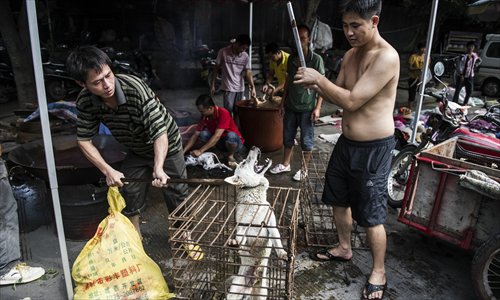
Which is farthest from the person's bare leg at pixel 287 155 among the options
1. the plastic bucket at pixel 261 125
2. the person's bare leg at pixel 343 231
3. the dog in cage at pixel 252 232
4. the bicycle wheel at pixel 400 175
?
the dog in cage at pixel 252 232

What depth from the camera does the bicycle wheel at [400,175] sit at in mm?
4508

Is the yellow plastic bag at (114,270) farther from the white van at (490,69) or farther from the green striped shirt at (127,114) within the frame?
the white van at (490,69)

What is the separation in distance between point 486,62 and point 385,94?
1205cm

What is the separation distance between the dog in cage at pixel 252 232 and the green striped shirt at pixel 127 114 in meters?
0.83

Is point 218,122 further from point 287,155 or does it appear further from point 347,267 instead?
point 347,267

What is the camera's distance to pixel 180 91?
11.0 metres

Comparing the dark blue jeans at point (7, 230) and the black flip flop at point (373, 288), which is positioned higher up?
the dark blue jeans at point (7, 230)

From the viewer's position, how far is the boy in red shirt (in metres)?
5.23

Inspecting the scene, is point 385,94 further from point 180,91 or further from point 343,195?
point 180,91

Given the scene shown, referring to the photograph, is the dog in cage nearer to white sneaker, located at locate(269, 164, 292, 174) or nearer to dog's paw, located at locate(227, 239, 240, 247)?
dog's paw, located at locate(227, 239, 240, 247)

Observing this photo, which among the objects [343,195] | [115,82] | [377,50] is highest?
[377,50]

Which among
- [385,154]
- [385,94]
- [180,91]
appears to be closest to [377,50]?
[385,94]

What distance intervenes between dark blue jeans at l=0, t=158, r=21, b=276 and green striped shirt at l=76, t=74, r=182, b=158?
0.84 metres

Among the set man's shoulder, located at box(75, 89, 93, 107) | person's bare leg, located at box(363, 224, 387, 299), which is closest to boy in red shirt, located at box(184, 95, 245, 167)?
man's shoulder, located at box(75, 89, 93, 107)
